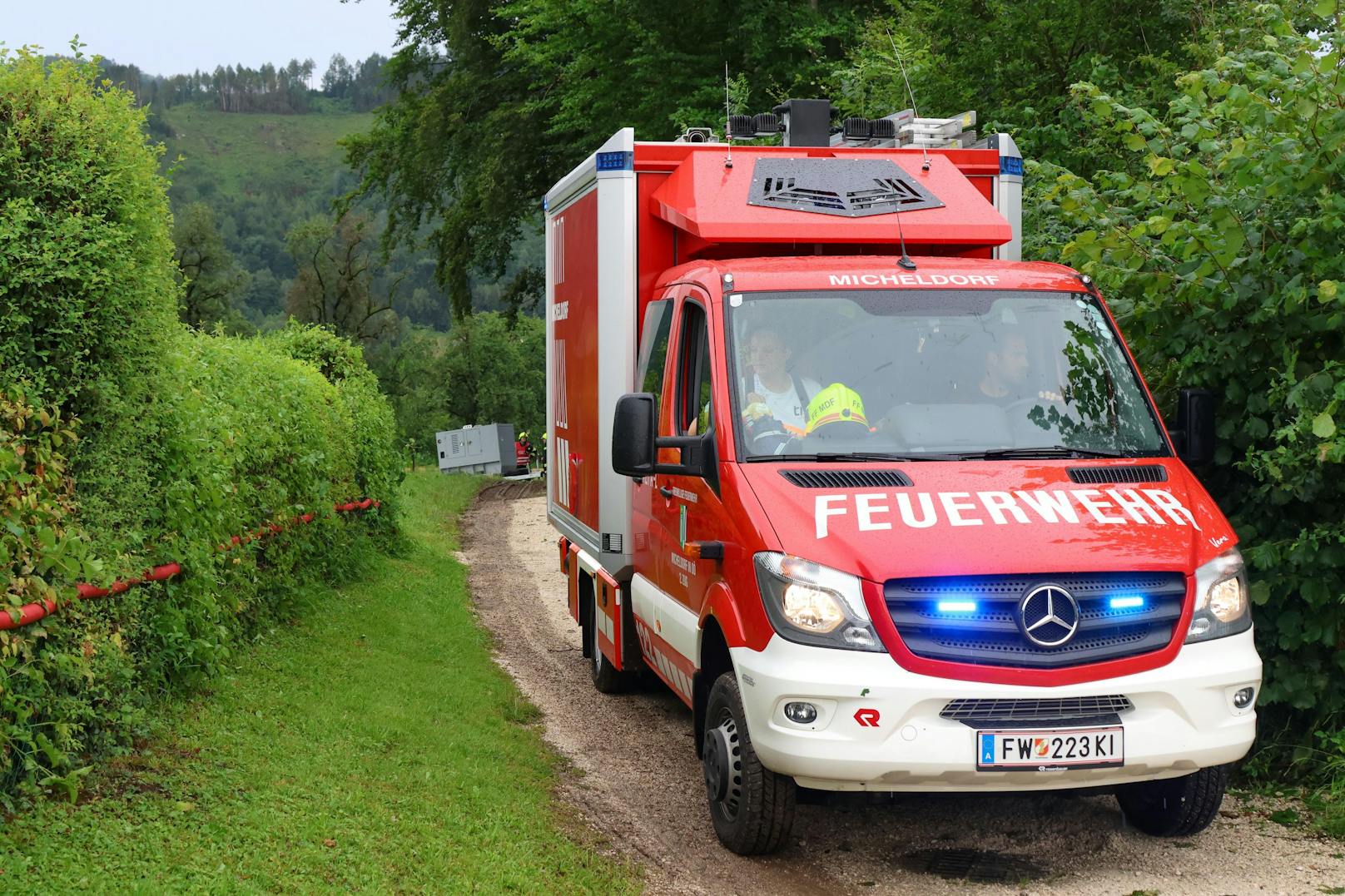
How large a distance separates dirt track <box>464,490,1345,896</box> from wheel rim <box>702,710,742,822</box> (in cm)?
23

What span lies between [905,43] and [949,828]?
10.9m

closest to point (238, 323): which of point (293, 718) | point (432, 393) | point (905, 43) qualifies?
point (432, 393)

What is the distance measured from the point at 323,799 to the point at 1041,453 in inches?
136

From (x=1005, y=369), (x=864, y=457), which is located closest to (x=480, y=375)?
(x=1005, y=369)

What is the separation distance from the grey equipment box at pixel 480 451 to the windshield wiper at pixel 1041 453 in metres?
37.7

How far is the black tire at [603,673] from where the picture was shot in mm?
9906

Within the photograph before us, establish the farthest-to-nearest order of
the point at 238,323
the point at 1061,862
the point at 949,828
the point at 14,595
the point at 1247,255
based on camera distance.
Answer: the point at 238,323 → the point at 1247,255 → the point at 949,828 → the point at 1061,862 → the point at 14,595

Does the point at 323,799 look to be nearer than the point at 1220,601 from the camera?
No

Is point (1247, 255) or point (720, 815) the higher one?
point (1247, 255)

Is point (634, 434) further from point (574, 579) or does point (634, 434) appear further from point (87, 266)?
point (574, 579)

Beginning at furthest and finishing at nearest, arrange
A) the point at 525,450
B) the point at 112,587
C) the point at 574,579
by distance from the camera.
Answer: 1. the point at 525,450
2. the point at 574,579
3. the point at 112,587

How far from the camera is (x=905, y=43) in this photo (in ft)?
51.5

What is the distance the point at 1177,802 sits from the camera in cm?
635

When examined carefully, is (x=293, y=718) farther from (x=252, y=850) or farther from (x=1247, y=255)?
(x=1247, y=255)
